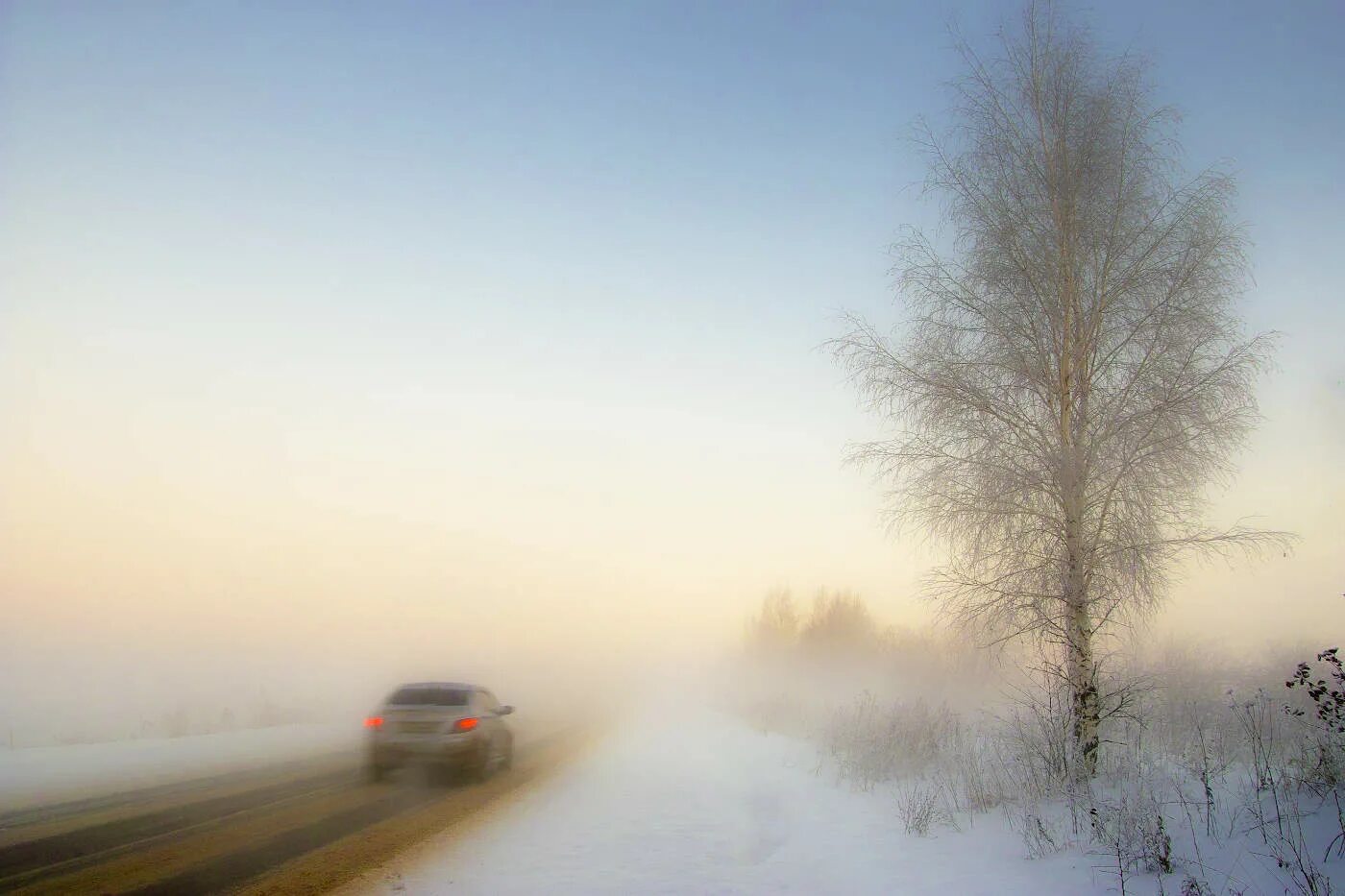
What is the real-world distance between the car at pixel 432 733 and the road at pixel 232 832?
50cm

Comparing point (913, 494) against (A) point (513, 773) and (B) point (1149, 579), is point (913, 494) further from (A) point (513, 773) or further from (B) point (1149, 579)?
(A) point (513, 773)

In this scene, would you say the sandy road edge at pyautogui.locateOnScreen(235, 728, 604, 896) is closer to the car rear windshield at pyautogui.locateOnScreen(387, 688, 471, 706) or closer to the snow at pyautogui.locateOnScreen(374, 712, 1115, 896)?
the snow at pyautogui.locateOnScreen(374, 712, 1115, 896)

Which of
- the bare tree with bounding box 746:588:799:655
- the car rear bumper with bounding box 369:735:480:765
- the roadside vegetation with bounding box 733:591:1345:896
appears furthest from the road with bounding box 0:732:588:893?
the bare tree with bounding box 746:588:799:655

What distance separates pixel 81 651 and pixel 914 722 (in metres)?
54.6

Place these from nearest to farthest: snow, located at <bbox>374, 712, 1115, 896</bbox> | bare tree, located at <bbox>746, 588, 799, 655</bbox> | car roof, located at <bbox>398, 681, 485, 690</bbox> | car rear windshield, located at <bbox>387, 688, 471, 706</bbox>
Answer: snow, located at <bbox>374, 712, 1115, 896</bbox>, car rear windshield, located at <bbox>387, 688, 471, 706</bbox>, car roof, located at <bbox>398, 681, 485, 690</bbox>, bare tree, located at <bbox>746, 588, 799, 655</bbox>

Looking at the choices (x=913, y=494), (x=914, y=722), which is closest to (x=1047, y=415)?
(x=913, y=494)

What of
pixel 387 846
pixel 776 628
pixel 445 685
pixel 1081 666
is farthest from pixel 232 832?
pixel 776 628

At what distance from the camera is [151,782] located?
35.5 ft

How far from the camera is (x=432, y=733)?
12484 millimetres

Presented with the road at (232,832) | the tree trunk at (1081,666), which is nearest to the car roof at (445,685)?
the road at (232,832)

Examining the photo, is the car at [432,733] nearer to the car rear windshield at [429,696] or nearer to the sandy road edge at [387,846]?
the car rear windshield at [429,696]

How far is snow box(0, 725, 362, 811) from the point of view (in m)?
10.0

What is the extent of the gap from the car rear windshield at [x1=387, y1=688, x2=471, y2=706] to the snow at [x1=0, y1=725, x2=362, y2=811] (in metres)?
3.12

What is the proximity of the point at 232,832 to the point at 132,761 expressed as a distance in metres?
7.64
